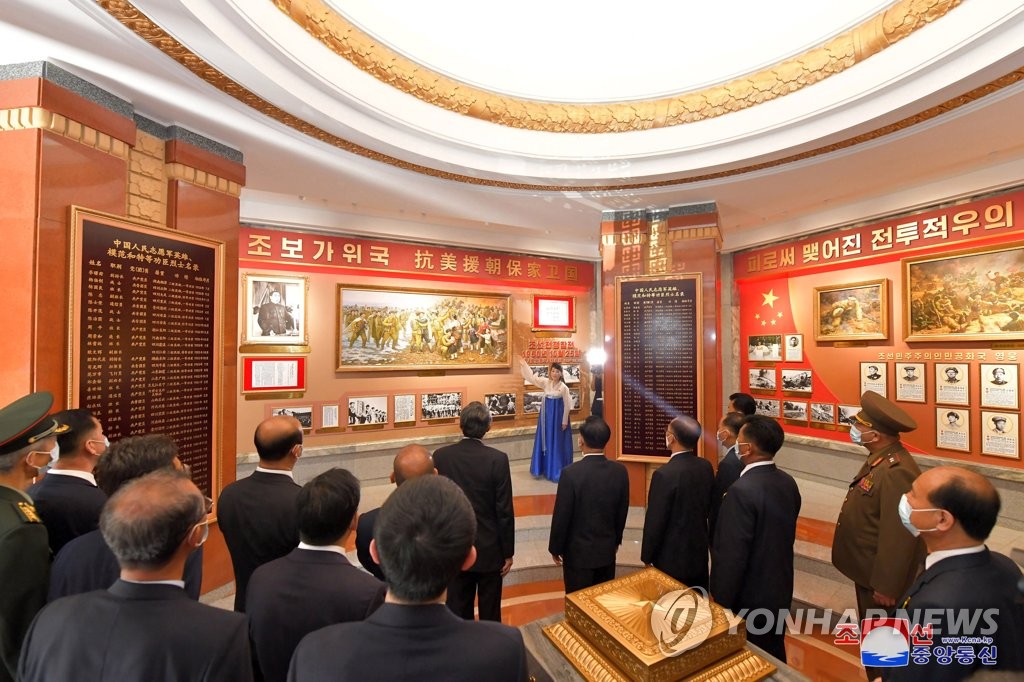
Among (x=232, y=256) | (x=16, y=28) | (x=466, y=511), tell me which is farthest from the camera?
(x=232, y=256)

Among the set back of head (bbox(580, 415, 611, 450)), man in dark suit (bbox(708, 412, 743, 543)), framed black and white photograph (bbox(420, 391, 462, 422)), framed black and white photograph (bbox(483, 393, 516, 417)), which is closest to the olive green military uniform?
back of head (bbox(580, 415, 611, 450))

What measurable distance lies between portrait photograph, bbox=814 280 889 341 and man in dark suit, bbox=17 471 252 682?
7.16m

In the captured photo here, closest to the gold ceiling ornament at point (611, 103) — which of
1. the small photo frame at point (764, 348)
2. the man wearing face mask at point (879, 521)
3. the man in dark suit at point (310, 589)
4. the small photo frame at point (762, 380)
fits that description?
the man wearing face mask at point (879, 521)

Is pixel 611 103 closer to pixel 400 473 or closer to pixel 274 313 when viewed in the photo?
pixel 400 473

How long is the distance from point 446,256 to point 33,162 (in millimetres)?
5002

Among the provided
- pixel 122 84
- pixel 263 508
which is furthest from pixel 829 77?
pixel 122 84

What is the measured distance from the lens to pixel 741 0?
387 centimetres

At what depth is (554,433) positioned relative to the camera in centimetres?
702

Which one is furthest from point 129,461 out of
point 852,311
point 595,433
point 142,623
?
point 852,311

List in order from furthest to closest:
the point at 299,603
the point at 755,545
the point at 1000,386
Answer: the point at 1000,386
the point at 755,545
the point at 299,603

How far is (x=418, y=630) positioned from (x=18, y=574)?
1566 millimetres

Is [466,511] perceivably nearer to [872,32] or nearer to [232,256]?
[232,256]

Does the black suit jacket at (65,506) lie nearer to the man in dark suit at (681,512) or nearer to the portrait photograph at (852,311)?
the man in dark suit at (681,512)

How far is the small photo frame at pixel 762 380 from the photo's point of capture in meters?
7.19
